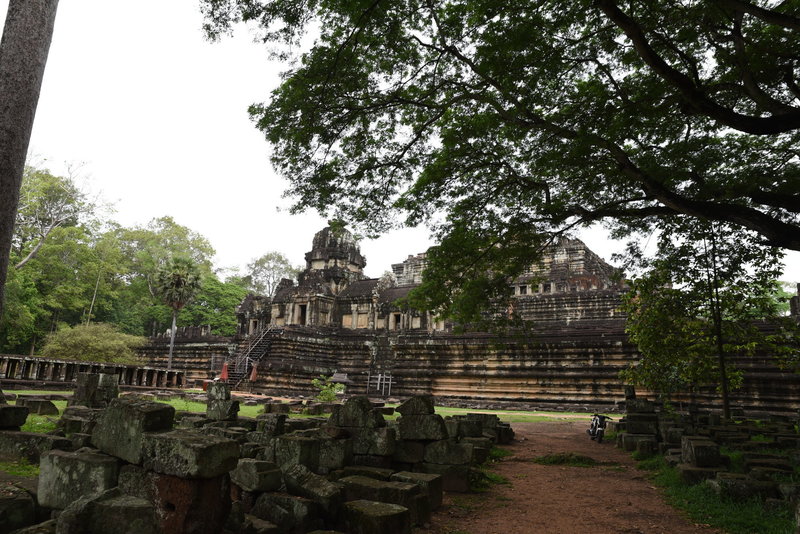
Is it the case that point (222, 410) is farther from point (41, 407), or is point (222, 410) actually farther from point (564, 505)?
point (564, 505)

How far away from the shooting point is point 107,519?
2.94 meters

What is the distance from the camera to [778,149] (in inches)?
337

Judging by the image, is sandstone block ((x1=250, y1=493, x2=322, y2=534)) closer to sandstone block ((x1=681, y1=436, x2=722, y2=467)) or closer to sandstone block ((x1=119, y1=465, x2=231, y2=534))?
sandstone block ((x1=119, y1=465, x2=231, y2=534))

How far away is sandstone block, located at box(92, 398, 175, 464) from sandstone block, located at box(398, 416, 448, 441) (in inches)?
132

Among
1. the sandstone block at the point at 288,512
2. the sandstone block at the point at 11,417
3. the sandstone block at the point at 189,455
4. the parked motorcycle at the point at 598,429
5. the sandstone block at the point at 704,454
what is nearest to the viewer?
the sandstone block at the point at 189,455

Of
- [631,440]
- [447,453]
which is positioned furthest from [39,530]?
[631,440]

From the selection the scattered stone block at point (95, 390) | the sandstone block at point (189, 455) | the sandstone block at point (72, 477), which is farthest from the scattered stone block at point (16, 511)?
the scattered stone block at point (95, 390)

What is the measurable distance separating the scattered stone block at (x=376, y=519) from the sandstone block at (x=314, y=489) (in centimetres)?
15

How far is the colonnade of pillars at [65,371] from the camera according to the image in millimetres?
20281

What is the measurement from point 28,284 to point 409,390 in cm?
2575

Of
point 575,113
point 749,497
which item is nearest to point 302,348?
point 575,113

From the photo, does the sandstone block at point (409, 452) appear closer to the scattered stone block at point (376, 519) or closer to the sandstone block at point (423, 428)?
the sandstone block at point (423, 428)

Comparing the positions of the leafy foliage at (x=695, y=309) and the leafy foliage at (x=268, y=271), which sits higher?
the leafy foliage at (x=268, y=271)

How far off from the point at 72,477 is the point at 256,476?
1426 mm
